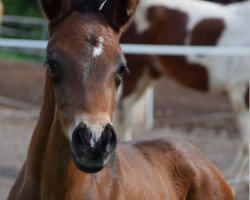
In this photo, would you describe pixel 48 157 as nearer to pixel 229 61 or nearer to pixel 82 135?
pixel 82 135

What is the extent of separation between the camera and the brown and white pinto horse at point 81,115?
271 cm

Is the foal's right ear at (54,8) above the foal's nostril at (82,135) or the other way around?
above

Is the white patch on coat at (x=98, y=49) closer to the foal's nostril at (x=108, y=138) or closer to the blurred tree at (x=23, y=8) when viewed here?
the foal's nostril at (x=108, y=138)

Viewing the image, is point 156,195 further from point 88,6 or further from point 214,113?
point 214,113

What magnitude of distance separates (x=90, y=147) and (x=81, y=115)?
16cm

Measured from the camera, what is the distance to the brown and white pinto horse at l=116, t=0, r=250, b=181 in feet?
23.7

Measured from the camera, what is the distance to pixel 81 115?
2742 mm

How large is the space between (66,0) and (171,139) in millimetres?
1428

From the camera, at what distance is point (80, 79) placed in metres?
2.82

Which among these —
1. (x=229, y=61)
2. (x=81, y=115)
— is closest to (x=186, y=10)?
(x=229, y=61)

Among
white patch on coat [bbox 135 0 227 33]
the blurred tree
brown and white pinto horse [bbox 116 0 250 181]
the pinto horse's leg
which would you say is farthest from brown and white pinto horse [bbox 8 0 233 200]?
the blurred tree

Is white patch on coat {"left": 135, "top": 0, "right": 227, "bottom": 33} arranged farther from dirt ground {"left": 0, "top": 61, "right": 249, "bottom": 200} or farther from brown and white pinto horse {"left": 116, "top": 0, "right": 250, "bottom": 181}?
dirt ground {"left": 0, "top": 61, "right": 249, "bottom": 200}

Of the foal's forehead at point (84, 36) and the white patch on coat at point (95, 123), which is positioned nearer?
the white patch on coat at point (95, 123)

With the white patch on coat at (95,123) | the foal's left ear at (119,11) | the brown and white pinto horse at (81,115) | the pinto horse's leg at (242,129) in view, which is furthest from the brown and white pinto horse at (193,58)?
the white patch on coat at (95,123)
